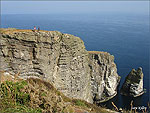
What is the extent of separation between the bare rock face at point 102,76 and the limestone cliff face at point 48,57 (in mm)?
9486

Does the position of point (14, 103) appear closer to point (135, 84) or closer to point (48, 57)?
point (48, 57)

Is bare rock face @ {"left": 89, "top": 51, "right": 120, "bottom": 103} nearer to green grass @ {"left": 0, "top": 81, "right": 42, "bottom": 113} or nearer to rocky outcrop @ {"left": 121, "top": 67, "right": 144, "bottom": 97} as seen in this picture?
rocky outcrop @ {"left": 121, "top": 67, "right": 144, "bottom": 97}

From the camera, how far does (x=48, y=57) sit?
2498 cm

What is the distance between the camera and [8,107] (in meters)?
7.18

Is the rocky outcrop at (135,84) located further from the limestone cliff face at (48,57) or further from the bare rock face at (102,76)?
the limestone cliff face at (48,57)

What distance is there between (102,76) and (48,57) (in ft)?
Result: 83.3

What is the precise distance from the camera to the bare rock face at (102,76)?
142ft

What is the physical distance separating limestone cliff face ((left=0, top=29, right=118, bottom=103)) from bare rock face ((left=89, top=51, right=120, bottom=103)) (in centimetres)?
949

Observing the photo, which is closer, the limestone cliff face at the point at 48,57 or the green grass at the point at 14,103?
the green grass at the point at 14,103

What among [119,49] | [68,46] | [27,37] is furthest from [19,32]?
[119,49]

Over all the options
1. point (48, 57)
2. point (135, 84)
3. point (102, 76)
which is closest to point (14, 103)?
point (48, 57)

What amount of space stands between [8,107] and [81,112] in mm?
4126

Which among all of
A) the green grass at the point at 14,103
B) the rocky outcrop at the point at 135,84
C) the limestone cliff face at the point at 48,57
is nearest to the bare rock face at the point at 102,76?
the rocky outcrop at the point at 135,84

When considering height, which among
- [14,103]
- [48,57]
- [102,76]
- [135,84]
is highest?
[14,103]
